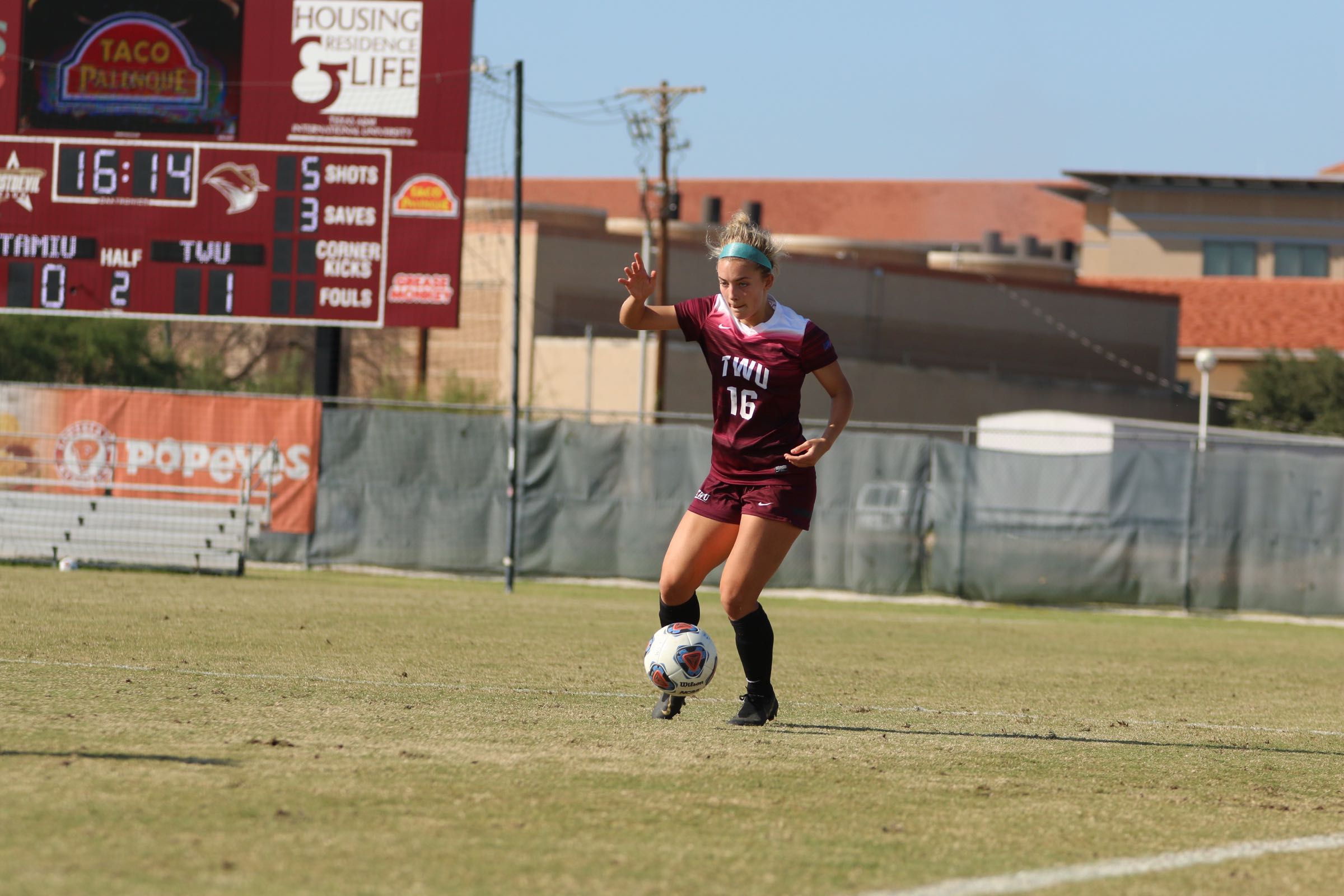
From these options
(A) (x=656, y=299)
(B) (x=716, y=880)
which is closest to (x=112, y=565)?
(B) (x=716, y=880)

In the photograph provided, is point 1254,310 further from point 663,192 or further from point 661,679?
point 661,679

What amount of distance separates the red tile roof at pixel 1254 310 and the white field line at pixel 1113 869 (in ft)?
195

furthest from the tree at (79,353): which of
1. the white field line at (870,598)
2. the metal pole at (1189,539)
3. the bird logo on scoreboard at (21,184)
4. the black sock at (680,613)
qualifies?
the black sock at (680,613)

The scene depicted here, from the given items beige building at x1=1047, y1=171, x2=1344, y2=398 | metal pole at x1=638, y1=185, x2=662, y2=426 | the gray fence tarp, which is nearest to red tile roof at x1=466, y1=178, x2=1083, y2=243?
beige building at x1=1047, y1=171, x2=1344, y2=398

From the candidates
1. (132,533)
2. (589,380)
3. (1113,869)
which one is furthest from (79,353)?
(1113,869)

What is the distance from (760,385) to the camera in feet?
22.9

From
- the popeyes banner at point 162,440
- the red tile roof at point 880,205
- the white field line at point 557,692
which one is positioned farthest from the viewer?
the red tile roof at point 880,205

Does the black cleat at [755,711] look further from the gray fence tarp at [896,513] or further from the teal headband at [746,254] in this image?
the gray fence tarp at [896,513]

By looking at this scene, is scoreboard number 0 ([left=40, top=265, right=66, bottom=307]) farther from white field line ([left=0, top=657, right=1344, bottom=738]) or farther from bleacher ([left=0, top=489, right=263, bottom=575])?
white field line ([left=0, top=657, right=1344, bottom=738])

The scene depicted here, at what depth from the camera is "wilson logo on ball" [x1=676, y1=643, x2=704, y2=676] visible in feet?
23.2

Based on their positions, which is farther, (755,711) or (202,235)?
(202,235)

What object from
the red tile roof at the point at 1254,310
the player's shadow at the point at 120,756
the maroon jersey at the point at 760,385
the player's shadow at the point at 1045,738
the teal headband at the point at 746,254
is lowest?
the player's shadow at the point at 1045,738

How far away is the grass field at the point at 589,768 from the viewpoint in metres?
4.23

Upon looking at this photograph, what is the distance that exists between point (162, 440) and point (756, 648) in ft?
52.8
